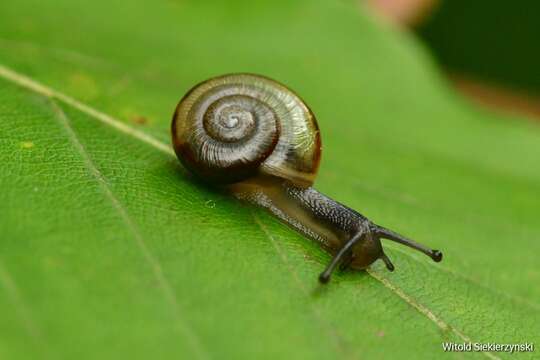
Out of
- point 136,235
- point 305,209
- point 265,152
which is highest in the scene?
point 265,152

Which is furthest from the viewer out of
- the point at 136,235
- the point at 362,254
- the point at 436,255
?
the point at 436,255


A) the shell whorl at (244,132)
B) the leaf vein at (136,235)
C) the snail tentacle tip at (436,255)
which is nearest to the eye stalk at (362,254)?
the snail tentacle tip at (436,255)

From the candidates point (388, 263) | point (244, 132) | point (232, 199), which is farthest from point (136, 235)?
point (388, 263)

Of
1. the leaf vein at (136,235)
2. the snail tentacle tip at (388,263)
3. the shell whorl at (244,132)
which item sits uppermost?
the shell whorl at (244,132)

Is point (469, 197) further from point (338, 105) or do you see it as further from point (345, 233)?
point (345, 233)

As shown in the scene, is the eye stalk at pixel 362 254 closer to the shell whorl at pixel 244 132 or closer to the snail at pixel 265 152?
the snail at pixel 265 152

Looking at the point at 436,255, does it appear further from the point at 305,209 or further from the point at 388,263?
the point at 305,209
